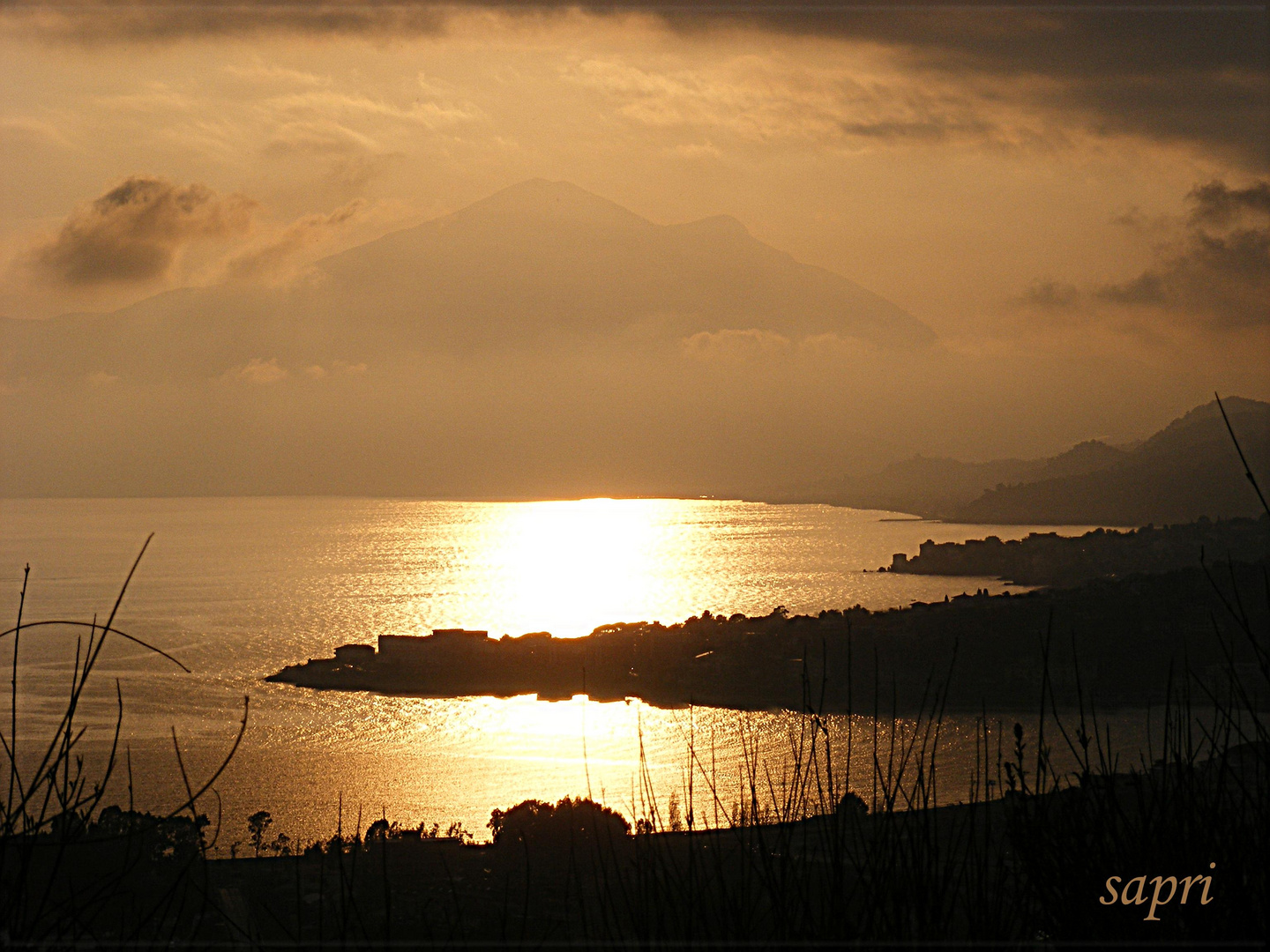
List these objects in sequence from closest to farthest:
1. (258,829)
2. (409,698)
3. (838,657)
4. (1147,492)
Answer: (258,829)
(409,698)
(838,657)
(1147,492)

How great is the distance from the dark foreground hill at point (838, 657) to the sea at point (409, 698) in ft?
8.80

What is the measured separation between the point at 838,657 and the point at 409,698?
21372mm

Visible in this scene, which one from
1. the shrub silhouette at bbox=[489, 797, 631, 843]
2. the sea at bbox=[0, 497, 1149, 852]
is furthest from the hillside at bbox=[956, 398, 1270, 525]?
the shrub silhouette at bbox=[489, 797, 631, 843]

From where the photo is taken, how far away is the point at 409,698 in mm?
54312

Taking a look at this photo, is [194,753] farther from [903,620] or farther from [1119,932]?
[1119,932]

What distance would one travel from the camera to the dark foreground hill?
52.8 metres

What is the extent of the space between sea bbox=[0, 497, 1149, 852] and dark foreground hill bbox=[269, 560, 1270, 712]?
2.68 meters

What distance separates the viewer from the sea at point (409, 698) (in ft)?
110

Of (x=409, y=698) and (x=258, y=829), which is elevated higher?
→ (x=409, y=698)

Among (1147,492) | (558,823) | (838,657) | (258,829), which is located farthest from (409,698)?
(1147,492)

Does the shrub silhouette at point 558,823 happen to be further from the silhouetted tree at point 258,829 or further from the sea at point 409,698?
the silhouetted tree at point 258,829

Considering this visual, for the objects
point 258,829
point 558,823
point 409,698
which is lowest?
point 258,829

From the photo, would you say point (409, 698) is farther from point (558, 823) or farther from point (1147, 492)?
point (1147, 492)

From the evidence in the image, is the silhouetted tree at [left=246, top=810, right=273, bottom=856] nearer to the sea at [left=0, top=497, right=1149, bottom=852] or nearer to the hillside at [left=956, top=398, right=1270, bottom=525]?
the sea at [left=0, top=497, right=1149, bottom=852]
